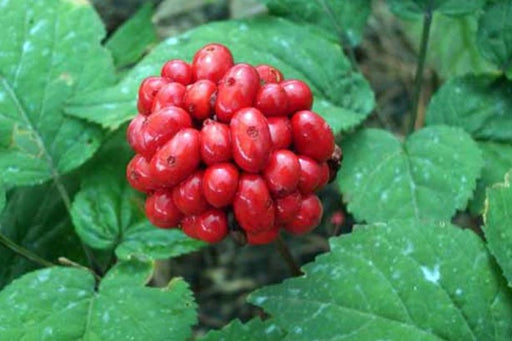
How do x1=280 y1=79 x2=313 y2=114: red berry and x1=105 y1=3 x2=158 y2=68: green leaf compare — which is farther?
x1=105 y1=3 x2=158 y2=68: green leaf

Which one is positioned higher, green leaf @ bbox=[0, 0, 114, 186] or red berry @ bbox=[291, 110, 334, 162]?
red berry @ bbox=[291, 110, 334, 162]

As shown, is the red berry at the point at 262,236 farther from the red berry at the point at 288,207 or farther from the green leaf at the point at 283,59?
the green leaf at the point at 283,59

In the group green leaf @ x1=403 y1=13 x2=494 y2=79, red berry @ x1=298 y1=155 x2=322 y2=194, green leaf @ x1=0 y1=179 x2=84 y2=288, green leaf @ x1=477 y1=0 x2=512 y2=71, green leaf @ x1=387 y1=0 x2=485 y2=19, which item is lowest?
green leaf @ x1=403 y1=13 x2=494 y2=79

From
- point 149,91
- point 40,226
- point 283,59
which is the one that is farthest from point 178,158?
point 40,226

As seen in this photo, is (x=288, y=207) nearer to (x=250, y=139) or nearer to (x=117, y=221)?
(x=250, y=139)

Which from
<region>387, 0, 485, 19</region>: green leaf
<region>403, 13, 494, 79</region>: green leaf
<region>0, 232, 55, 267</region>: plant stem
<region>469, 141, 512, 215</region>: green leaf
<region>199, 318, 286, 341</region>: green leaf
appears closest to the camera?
<region>199, 318, 286, 341</region>: green leaf

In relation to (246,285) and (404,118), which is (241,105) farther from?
(404,118)

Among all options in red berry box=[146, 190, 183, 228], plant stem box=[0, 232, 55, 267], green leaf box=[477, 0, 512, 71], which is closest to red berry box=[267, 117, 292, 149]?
red berry box=[146, 190, 183, 228]

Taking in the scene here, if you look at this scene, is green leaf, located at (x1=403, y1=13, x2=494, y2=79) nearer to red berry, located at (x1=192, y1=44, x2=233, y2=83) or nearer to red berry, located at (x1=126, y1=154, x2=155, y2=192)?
red berry, located at (x1=192, y1=44, x2=233, y2=83)
